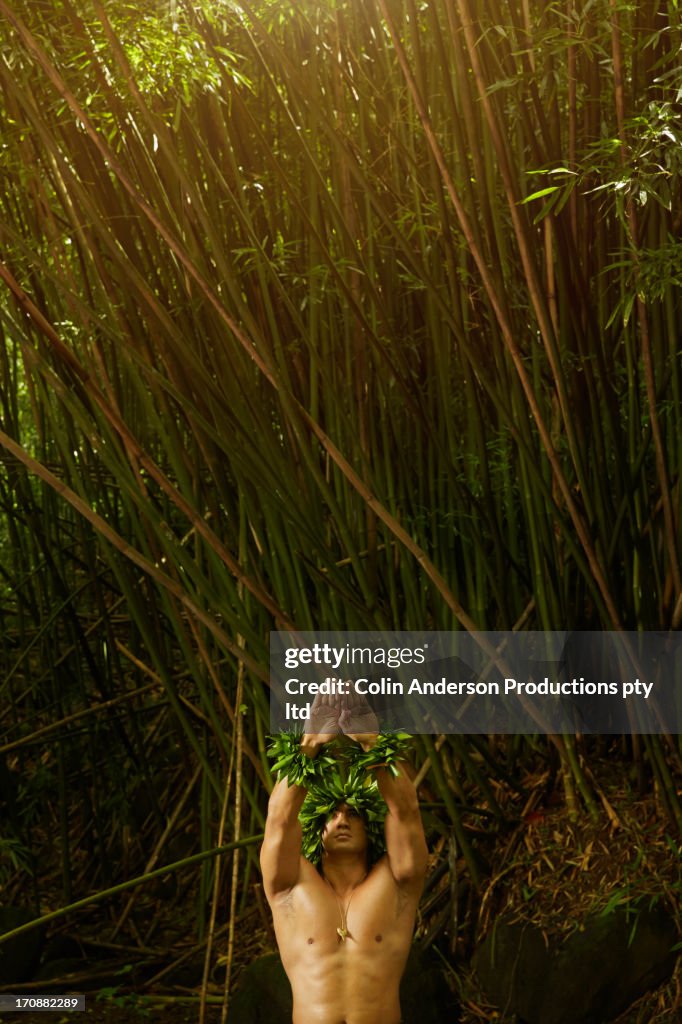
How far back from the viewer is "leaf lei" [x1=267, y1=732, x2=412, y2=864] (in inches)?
55.9

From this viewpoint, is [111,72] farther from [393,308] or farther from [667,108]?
[667,108]

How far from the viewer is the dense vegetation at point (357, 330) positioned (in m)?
1.75

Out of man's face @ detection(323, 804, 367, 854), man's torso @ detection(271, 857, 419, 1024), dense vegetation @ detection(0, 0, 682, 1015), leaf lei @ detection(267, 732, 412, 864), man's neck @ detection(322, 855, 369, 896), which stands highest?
dense vegetation @ detection(0, 0, 682, 1015)

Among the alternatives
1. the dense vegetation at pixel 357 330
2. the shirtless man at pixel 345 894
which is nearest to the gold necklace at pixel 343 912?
the shirtless man at pixel 345 894

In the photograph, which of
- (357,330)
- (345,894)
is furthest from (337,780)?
(357,330)

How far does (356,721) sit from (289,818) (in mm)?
167

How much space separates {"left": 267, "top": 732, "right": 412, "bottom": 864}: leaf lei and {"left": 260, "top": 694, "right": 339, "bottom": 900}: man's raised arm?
16 millimetres

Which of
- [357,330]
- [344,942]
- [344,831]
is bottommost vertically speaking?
[344,942]

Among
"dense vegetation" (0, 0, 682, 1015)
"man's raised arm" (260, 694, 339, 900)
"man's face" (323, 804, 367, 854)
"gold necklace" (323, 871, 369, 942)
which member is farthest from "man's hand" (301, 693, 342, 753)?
"dense vegetation" (0, 0, 682, 1015)

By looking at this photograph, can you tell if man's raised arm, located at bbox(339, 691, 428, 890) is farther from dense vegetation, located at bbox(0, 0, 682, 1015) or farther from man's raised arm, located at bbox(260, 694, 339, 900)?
dense vegetation, located at bbox(0, 0, 682, 1015)

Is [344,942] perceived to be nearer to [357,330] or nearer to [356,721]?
[356,721]

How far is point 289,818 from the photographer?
4.69 ft

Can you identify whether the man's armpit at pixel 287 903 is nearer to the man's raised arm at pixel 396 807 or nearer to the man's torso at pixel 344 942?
the man's torso at pixel 344 942

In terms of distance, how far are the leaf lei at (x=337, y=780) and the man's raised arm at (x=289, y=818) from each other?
16mm
